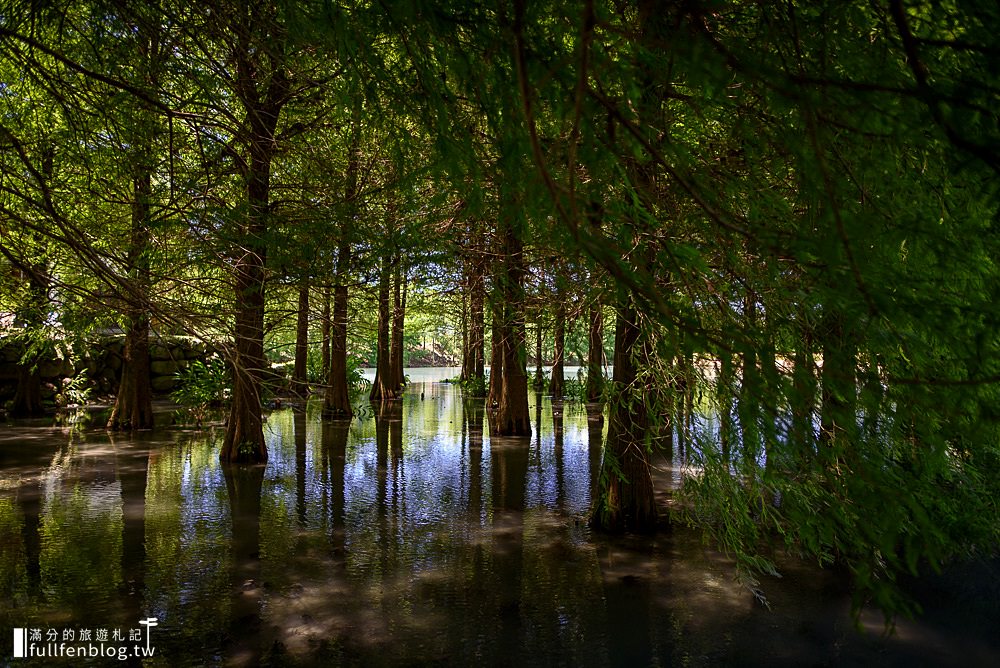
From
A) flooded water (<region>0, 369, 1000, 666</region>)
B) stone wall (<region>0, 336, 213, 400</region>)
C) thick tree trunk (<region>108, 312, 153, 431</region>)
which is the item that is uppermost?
stone wall (<region>0, 336, 213, 400</region>)

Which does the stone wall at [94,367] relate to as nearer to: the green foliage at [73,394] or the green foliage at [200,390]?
the green foliage at [73,394]

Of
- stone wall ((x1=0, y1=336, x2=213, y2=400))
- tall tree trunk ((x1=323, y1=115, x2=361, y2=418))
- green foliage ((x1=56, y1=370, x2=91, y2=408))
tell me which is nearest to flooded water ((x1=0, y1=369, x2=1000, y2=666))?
tall tree trunk ((x1=323, y1=115, x2=361, y2=418))

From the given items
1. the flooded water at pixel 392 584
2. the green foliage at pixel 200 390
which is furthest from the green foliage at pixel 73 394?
the flooded water at pixel 392 584

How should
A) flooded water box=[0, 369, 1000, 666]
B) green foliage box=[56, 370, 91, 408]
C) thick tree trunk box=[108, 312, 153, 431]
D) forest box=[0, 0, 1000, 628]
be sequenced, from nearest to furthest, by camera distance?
forest box=[0, 0, 1000, 628] < flooded water box=[0, 369, 1000, 666] < thick tree trunk box=[108, 312, 153, 431] < green foliage box=[56, 370, 91, 408]

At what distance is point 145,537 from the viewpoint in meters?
8.12

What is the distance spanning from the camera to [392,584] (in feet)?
22.6

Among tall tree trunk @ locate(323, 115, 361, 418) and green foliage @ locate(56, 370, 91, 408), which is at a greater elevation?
tall tree trunk @ locate(323, 115, 361, 418)

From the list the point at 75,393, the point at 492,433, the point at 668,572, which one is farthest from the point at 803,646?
the point at 75,393

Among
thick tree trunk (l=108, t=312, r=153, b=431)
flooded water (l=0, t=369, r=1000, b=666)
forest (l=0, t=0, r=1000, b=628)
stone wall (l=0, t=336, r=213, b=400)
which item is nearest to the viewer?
forest (l=0, t=0, r=1000, b=628)

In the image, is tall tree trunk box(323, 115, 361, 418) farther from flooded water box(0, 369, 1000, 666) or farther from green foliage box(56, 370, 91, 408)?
green foliage box(56, 370, 91, 408)

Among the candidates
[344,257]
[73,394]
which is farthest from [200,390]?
[344,257]

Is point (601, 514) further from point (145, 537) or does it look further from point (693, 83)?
point (693, 83)

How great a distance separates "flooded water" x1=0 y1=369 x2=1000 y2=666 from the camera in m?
5.59

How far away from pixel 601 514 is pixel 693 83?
290 inches
